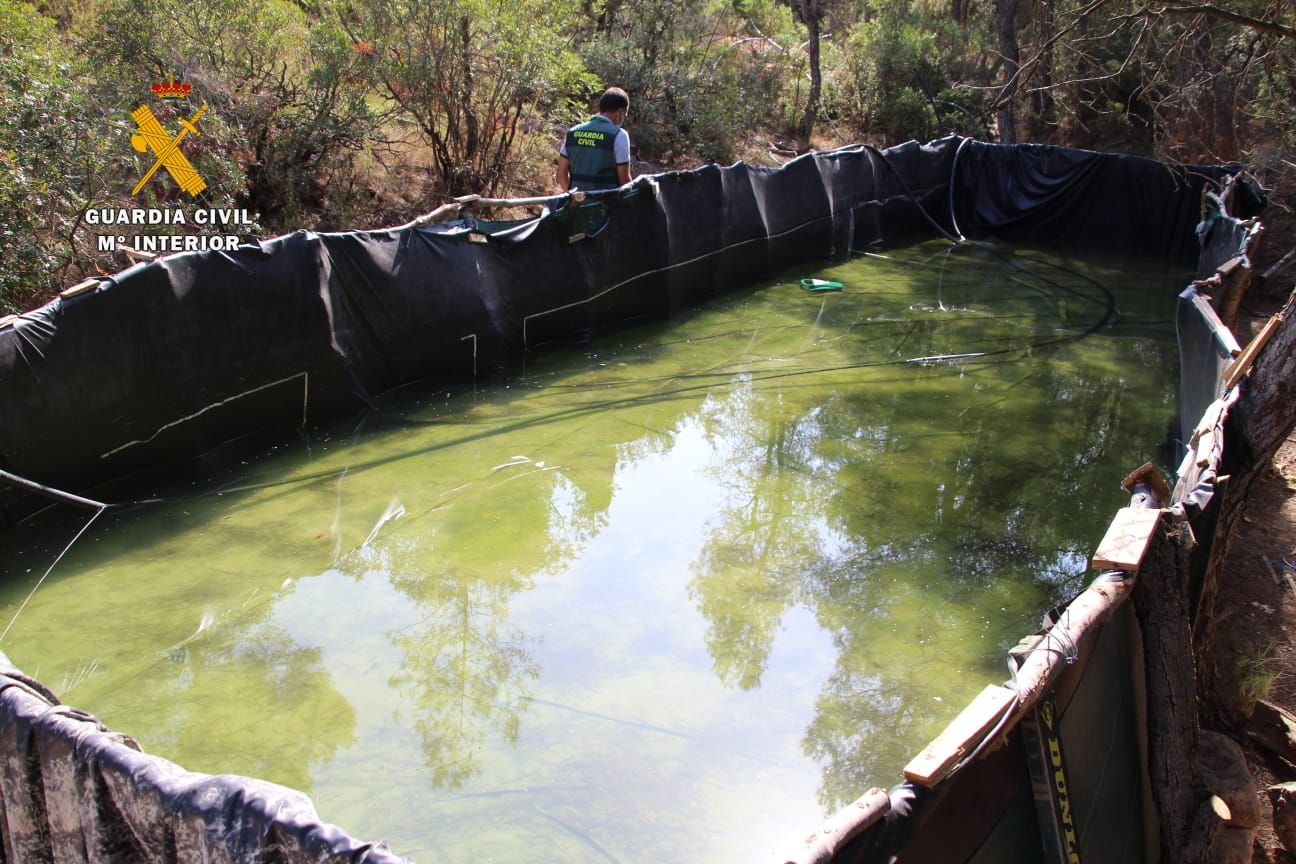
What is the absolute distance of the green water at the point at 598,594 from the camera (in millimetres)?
4383

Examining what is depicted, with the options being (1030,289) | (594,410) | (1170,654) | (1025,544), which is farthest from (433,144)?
(1170,654)

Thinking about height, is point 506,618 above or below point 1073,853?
below

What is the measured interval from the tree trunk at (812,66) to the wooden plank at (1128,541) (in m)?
14.5

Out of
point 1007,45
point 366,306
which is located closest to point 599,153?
point 366,306

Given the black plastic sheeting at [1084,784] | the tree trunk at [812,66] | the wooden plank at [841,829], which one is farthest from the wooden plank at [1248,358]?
the tree trunk at [812,66]

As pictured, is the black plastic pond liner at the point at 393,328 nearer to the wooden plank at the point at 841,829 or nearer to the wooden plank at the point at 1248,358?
the wooden plank at the point at 841,829

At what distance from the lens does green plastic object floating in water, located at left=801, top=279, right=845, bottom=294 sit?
11.8 meters

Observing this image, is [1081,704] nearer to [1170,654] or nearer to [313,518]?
[1170,654]

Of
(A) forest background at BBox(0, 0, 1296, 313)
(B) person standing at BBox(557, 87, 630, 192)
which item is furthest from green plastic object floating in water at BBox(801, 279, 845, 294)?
(B) person standing at BBox(557, 87, 630, 192)

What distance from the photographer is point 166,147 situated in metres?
8.60

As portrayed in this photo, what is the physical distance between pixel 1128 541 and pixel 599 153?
6763mm

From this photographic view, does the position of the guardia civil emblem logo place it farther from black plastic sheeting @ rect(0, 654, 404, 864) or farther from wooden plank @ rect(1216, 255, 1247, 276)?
wooden plank @ rect(1216, 255, 1247, 276)

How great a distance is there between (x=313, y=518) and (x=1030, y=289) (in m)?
9.17

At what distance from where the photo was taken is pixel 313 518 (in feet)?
20.9
